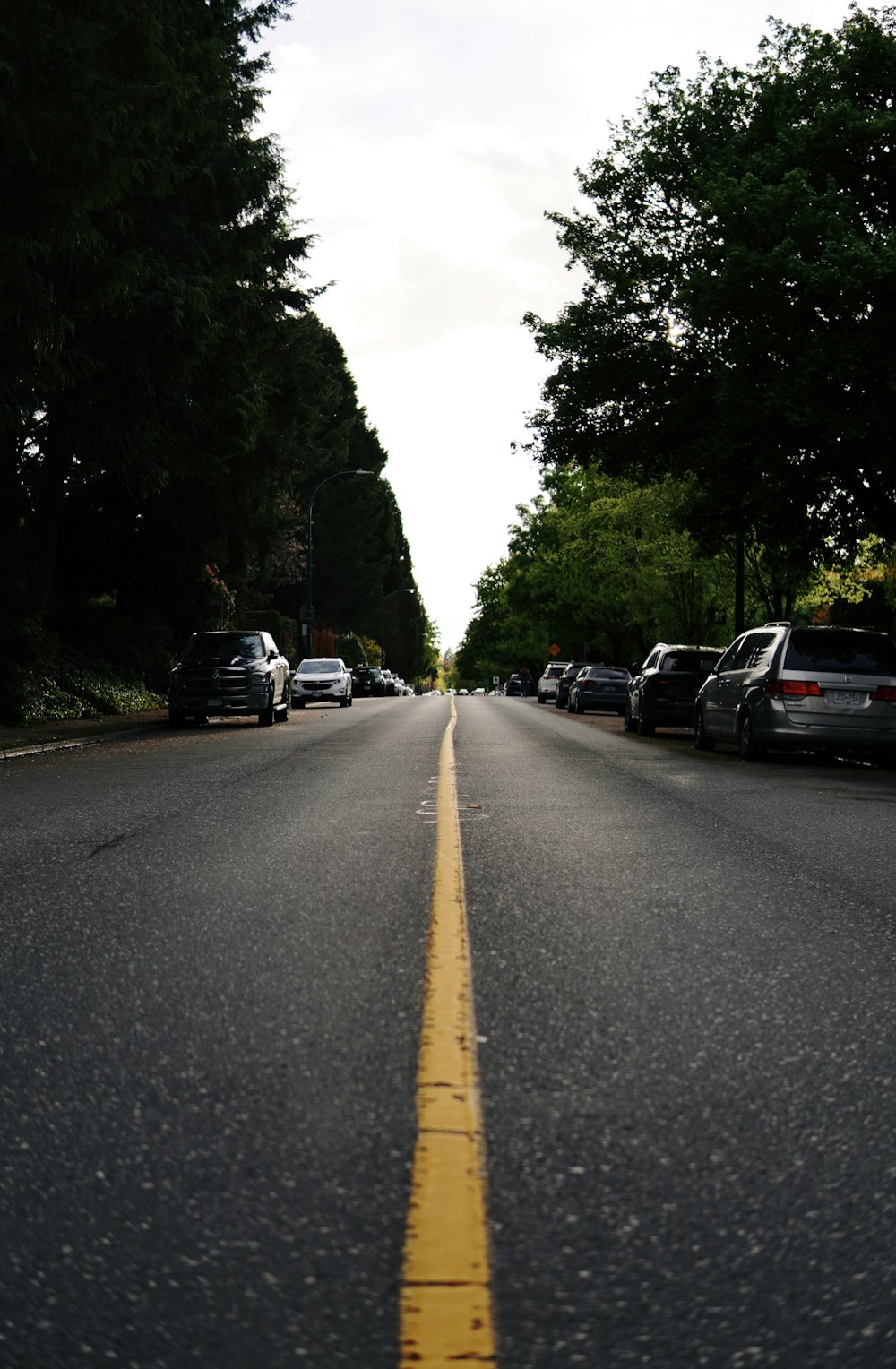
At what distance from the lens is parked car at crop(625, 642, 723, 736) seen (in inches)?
988

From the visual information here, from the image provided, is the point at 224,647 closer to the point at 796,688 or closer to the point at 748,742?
the point at 748,742

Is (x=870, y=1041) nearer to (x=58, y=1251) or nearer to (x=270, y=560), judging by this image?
(x=58, y=1251)

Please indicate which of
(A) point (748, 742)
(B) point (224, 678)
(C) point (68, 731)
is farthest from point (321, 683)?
(A) point (748, 742)

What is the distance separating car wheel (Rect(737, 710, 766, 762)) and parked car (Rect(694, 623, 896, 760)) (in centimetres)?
1

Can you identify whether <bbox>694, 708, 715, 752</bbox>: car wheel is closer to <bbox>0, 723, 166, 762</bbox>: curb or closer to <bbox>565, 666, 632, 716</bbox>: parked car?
<bbox>0, 723, 166, 762</bbox>: curb

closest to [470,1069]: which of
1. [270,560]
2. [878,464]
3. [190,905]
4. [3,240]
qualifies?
[190,905]

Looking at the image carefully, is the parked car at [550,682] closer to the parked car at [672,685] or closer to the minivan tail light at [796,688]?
the parked car at [672,685]

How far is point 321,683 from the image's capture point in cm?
4562

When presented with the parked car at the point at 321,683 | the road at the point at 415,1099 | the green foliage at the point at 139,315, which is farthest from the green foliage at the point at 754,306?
the parked car at the point at 321,683

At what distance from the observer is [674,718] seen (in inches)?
988

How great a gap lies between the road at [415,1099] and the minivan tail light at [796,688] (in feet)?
27.1

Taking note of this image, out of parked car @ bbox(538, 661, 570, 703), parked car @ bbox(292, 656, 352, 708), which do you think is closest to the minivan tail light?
parked car @ bbox(292, 656, 352, 708)

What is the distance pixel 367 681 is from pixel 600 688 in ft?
103

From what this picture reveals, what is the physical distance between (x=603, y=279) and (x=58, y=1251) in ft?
83.6
